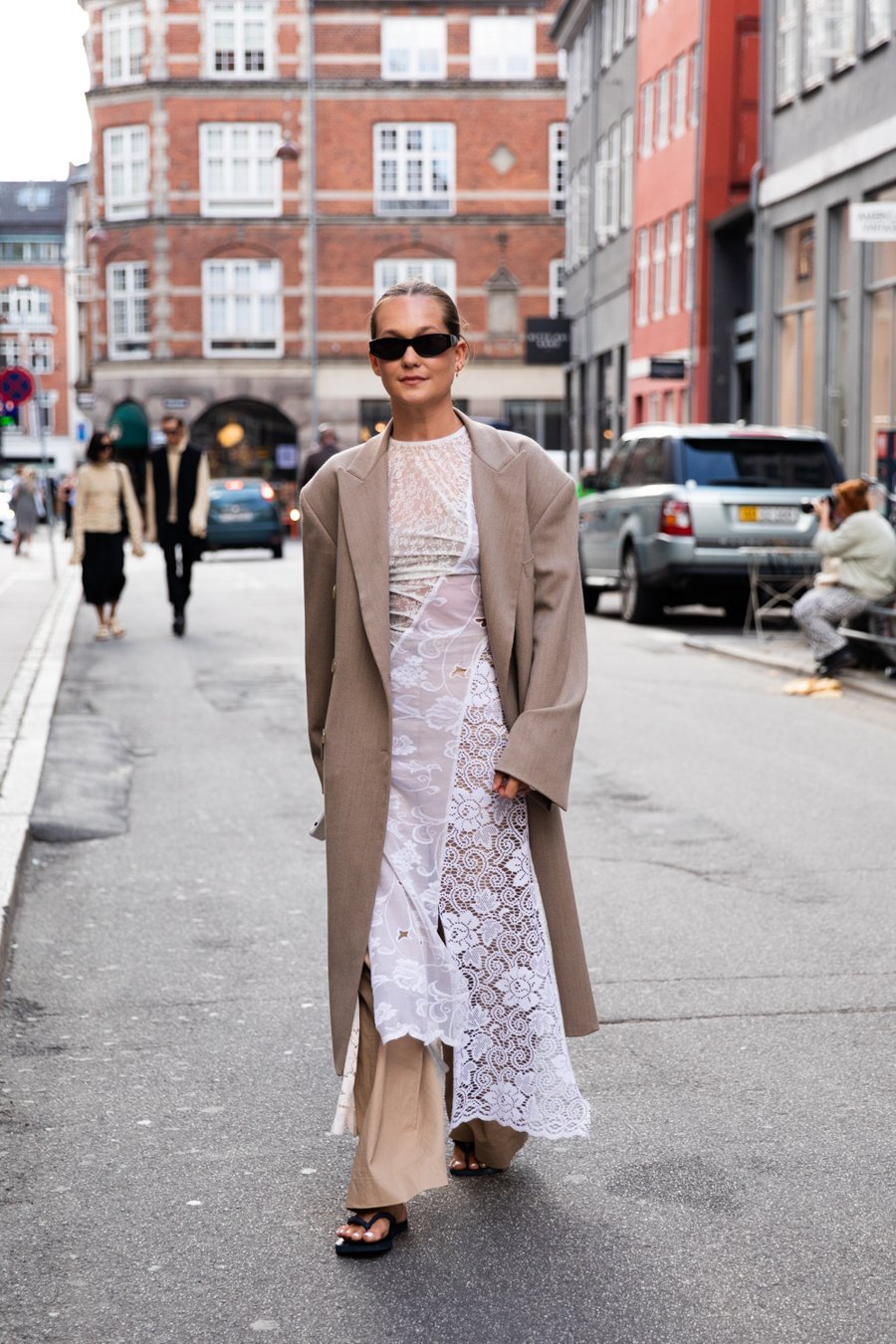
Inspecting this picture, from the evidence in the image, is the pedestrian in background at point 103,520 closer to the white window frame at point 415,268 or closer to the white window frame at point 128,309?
the white window frame at point 415,268

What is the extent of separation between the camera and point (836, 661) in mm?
15117

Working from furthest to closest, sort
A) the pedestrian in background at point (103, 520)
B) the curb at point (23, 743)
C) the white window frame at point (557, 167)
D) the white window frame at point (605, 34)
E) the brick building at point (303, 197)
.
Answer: the white window frame at point (557, 167)
the brick building at point (303, 197)
the white window frame at point (605, 34)
the pedestrian in background at point (103, 520)
the curb at point (23, 743)

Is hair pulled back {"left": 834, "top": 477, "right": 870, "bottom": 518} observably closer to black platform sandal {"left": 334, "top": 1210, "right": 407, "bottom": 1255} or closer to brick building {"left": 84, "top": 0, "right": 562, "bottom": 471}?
black platform sandal {"left": 334, "top": 1210, "right": 407, "bottom": 1255}

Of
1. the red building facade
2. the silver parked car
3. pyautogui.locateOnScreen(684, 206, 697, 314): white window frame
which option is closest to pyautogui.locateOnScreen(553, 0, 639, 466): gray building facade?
the red building facade

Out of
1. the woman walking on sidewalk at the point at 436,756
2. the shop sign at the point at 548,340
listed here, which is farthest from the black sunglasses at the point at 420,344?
the shop sign at the point at 548,340

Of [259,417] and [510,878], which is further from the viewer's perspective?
[259,417]

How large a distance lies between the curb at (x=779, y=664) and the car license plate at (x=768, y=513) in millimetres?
1318

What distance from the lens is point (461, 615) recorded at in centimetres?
412

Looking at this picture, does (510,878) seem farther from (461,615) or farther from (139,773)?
(139,773)

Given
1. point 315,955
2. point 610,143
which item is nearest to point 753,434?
point 315,955

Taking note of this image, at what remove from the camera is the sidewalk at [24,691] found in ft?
26.2

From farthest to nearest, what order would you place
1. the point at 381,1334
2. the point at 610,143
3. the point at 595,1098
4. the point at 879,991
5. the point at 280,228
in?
the point at 280,228
the point at 610,143
the point at 879,991
the point at 595,1098
the point at 381,1334

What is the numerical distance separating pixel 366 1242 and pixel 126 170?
60894 millimetres

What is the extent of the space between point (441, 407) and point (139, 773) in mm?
6861
